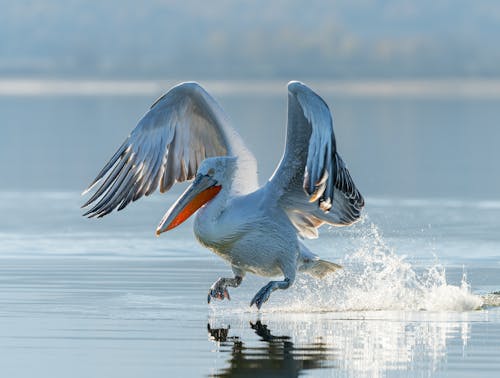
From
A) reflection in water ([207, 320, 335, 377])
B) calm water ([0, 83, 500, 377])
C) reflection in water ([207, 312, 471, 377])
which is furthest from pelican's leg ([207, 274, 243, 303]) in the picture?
reflection in water ([207, 320, 335, 377])

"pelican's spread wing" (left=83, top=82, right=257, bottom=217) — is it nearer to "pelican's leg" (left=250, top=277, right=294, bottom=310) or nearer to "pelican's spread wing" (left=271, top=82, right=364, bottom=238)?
"pelican's spread wing" (left=271, top=82, right=364, bottom=238)

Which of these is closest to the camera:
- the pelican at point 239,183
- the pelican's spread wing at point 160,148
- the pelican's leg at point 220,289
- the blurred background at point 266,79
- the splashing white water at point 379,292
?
the pelican at point 239,183

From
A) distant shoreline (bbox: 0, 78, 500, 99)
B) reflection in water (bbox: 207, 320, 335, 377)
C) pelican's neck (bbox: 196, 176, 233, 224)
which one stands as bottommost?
reflection in water (bbox: 207, 320, 335, 377)

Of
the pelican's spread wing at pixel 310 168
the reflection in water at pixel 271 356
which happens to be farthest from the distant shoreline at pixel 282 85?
the reflection in water at pixel 271 356

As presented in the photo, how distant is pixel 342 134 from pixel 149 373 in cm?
2494

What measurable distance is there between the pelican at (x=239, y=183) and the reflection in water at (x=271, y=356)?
90 centimetres

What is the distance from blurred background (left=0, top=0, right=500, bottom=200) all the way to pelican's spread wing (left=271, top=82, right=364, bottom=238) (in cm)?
787

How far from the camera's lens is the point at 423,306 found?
473 inches

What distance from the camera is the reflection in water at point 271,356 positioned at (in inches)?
379

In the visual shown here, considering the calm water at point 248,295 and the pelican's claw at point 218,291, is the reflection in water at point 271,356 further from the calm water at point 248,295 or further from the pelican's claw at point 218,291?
the pelican's claw at point 218,291

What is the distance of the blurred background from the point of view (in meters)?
26.0

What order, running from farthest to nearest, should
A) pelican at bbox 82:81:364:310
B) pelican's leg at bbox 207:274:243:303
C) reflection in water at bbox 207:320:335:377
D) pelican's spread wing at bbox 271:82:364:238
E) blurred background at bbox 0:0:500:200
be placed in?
blurred background at bbox 0:0:500:200
pelican's leg at bbox 207:274:243:303
pelican at bbox 82:81:364:310
pelican's spread wing at bbox 271:82:364:238
reflection in water at bbox 207:320:335:377

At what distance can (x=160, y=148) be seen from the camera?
43.3ft

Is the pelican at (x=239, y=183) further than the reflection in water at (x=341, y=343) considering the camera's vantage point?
Yes
